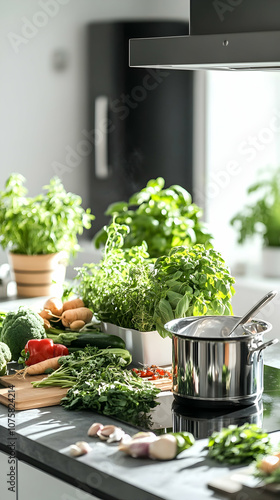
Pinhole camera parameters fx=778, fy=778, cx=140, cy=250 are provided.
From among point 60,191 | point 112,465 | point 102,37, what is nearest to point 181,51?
point 112,465

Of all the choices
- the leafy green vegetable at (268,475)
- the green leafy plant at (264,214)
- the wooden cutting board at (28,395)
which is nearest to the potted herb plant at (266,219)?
the green leafy plant at (264,214)

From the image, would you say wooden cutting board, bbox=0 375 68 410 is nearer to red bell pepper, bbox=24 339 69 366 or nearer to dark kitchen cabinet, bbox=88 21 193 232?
red bell pepper, bbox=24 339 69 366

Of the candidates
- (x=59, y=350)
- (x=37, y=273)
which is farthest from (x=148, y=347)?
(x=37, y=273)

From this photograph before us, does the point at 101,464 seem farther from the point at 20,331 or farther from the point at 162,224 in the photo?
the point at 162,224

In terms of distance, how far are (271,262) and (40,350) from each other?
2347 mm

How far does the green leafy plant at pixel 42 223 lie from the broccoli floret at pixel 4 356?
92 centimetres

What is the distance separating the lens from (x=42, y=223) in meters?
2.82

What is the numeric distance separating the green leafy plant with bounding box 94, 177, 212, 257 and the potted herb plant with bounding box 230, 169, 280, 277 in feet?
4.48

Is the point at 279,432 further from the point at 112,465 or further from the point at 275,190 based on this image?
the point at 275,190

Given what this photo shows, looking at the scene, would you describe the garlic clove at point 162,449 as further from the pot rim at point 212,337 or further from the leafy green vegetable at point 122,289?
the leafy green vegetable at point 122,289

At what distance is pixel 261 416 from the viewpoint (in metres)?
1.60

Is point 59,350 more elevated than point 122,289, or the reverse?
point 122,289

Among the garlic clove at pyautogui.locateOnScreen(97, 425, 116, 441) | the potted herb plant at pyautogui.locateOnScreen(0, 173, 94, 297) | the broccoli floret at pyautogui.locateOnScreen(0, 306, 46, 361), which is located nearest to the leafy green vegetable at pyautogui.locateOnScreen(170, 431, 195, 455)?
the garlic clove at pyautogui.locateOnScreen(97, 425, 116, 441)

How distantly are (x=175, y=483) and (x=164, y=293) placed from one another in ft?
2.44
